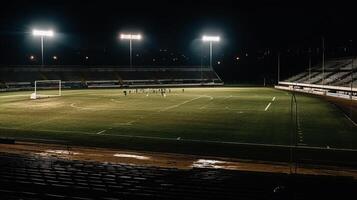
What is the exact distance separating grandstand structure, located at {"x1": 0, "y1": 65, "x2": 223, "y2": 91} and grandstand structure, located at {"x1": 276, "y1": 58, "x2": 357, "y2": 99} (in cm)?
1948

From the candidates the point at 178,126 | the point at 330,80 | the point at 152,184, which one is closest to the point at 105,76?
the point at 330,80

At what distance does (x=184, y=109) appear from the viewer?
3772 cm

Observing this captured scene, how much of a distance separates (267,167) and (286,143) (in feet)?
24.2

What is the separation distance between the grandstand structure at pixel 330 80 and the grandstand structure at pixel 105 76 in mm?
19483

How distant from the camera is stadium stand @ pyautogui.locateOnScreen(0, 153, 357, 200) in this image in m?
9.61

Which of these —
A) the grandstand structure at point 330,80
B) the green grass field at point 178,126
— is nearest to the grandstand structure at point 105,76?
the grandstand structure at point 330,80

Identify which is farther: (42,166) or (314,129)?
(314,129)

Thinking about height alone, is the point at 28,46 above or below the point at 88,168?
above

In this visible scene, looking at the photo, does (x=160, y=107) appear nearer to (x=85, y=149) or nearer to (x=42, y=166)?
(x=85, y=149)

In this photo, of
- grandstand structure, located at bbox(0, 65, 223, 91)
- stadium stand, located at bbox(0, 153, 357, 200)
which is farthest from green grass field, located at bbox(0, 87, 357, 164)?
grandstand structure, located at bbox(0, 65, 223, 91)

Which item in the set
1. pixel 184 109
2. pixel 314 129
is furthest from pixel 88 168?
pixel 184 109

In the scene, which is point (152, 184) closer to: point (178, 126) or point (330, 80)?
point (178, 126)

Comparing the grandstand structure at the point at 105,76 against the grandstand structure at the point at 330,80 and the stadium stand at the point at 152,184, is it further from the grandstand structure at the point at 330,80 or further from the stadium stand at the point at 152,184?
the stadium stand at the point at 152,184

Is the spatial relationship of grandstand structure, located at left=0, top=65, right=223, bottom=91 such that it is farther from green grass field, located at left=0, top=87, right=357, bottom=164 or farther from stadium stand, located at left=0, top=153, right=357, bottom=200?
stadium stand, located at left=0, top=153, right=357, bottom=200
